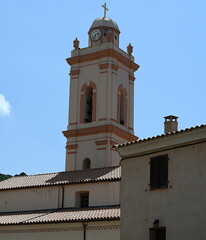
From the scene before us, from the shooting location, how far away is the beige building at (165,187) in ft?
66.4

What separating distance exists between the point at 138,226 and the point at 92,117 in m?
20.3

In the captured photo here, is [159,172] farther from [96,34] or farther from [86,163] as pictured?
[96,34]

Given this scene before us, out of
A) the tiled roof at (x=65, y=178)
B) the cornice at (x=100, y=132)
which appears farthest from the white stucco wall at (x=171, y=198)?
the cornice at (x=100, y=132)

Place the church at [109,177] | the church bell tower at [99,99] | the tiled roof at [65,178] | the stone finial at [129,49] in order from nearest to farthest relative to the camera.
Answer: the church at [109,177]
the tiled roof at [65,178]
the church bell tower at [99,99]
the stone finial at [129,49]

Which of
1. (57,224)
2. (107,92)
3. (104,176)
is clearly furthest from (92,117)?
(57,224)

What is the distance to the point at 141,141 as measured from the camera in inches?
900

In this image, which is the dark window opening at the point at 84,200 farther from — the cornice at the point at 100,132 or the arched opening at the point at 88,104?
the arched opening at the point at 88,104

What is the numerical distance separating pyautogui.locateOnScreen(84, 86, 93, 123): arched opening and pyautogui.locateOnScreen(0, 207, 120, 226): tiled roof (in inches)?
356

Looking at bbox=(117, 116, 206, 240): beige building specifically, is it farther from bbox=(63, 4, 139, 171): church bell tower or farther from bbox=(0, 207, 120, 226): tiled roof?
bbox=(63, 4, 139, 171): church bell tower

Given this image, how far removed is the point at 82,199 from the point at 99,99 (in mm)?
8802

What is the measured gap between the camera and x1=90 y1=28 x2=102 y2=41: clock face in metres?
44.1

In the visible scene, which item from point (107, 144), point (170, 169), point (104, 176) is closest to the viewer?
point (170, 169)

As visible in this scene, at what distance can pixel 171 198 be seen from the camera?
21109 mm

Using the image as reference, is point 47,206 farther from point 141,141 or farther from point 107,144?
point 141,141
